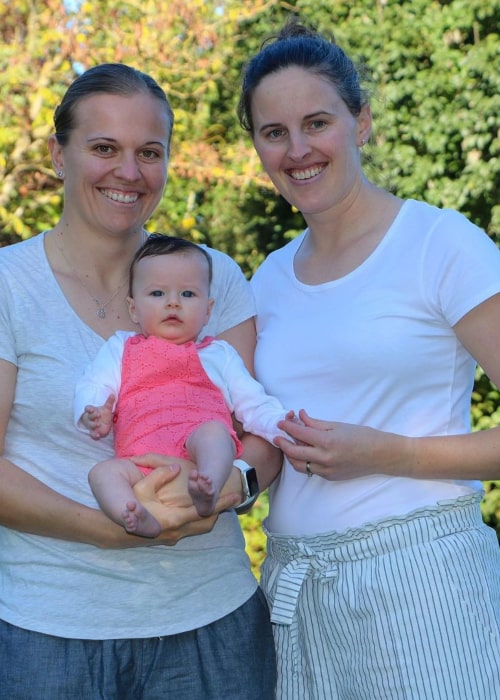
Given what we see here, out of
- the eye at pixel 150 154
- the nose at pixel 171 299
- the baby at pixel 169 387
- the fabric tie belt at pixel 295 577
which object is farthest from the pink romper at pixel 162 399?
the eye at pixel 150 154

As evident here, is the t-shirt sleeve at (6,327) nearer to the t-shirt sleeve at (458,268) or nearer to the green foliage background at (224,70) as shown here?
the t-shirt sleeve at (458,268)

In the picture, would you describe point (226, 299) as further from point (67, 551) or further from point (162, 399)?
point (67, 551)

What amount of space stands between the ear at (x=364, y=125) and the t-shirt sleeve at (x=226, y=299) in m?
0.53

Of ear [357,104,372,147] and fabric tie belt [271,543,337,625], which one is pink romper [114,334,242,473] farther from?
ear [357,104,372,147]

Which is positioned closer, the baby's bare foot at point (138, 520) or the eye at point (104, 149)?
the baby's bare foot at point (138, 520)

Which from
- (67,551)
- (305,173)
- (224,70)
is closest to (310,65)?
(305,173)

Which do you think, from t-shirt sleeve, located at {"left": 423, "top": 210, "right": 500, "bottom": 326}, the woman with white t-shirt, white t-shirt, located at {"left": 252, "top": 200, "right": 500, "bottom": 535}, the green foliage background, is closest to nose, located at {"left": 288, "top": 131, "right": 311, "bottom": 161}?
the woman with white t-shirt

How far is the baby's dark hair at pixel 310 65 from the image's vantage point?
2.89 meters

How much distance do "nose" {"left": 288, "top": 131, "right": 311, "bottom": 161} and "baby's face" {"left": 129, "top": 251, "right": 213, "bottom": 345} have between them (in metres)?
0.40

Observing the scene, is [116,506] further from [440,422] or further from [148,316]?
[440,422]

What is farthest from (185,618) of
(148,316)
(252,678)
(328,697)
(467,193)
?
(467,193)

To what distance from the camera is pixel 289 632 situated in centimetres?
277

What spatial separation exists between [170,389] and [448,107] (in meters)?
5.22

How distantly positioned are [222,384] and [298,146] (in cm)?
69
